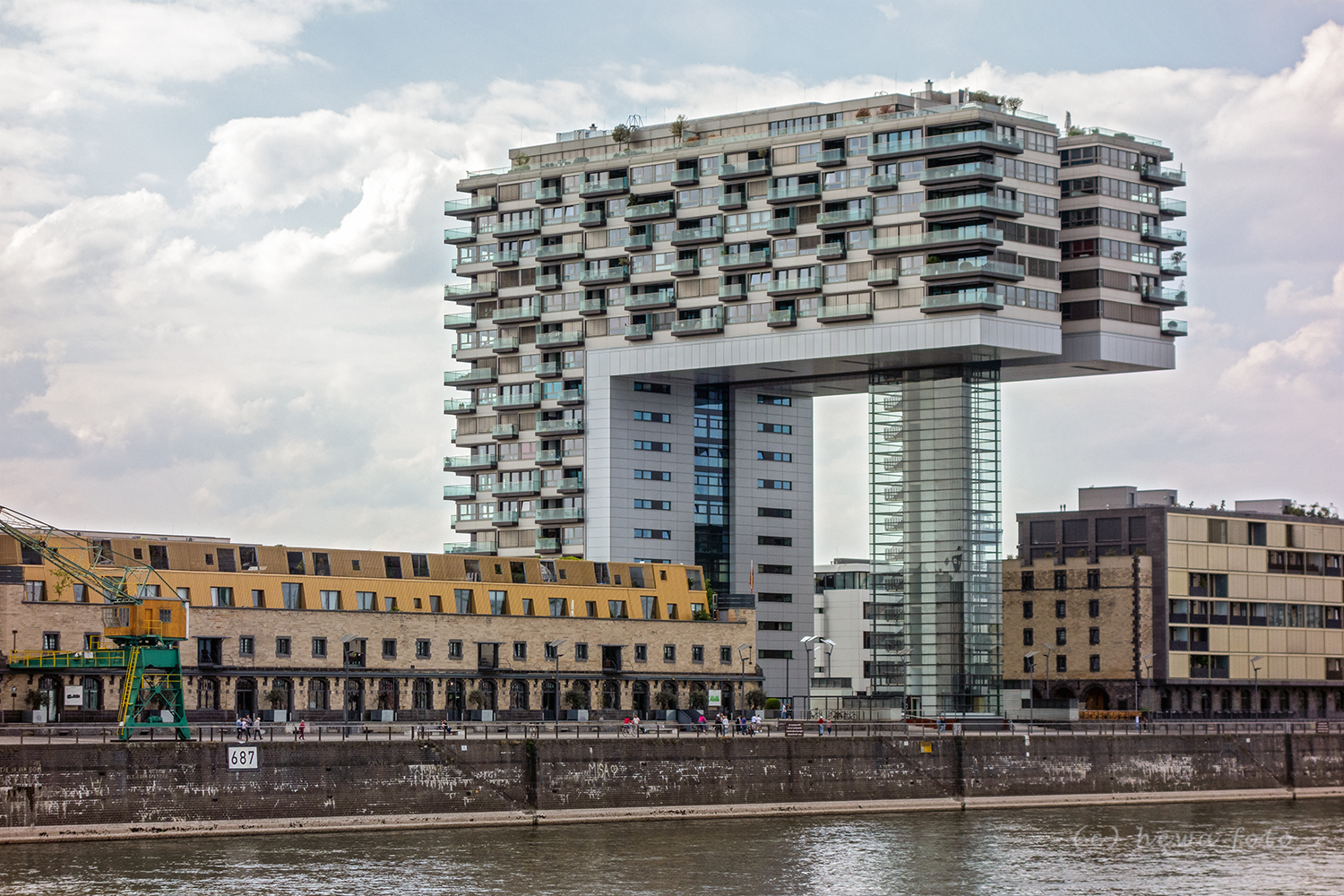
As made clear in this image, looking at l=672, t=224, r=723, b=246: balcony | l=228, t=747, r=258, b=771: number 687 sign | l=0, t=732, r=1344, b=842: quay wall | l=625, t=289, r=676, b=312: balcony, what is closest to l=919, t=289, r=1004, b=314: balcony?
l=672, t=224, r=723, b=246: balcony

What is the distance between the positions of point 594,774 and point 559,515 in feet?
246

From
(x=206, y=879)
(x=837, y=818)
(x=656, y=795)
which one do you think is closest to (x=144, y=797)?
(x=206, y=879)

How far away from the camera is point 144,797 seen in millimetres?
95188

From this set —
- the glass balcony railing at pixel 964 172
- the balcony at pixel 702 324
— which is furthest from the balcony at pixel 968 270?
the balcony at pixel 702 324

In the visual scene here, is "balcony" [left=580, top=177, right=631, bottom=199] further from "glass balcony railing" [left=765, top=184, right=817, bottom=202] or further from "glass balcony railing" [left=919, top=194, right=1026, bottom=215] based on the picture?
"glass balcony railing" [left=919, top=194, right=1026, bottom=215]

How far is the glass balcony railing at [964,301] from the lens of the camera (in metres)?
164

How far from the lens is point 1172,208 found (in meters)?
180

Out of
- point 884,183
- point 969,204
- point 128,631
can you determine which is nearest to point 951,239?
point 969,204

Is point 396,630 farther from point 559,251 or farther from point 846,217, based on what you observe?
point 846,217

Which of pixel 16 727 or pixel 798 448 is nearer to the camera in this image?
pixel 16 727

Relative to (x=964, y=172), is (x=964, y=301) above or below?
below

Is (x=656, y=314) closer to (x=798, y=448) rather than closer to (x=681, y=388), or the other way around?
(x=681, y=388)

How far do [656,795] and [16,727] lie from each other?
122ft

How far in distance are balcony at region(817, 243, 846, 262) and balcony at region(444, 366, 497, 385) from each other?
3623 cm
